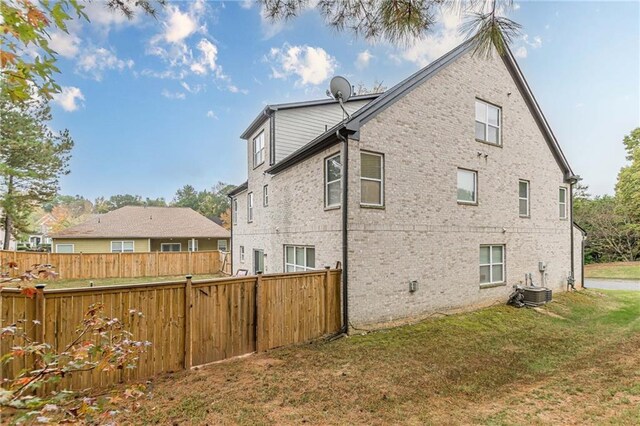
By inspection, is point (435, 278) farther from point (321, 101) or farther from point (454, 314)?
point (321, 101)

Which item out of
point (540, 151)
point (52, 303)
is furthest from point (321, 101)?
point (52, 303)

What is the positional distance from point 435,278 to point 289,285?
465 centimetres

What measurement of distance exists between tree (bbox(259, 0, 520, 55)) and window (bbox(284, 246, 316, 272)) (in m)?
6.46

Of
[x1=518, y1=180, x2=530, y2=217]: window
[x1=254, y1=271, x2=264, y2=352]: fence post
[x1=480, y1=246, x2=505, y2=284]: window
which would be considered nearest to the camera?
[x1=254, y1=271, x2=264, y2=352]: fence post

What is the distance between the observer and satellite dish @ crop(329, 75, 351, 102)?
468 inches

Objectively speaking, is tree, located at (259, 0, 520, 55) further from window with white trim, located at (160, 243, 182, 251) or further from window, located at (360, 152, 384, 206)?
window with white trim, located at (160, 243, 182, 251)

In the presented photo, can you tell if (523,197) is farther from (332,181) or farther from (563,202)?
(332,181)

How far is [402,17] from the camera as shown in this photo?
420 centimetres

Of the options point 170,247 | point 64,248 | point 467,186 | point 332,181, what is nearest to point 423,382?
point 332,181

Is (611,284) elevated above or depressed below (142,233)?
below

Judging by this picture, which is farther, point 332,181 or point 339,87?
point 339,87

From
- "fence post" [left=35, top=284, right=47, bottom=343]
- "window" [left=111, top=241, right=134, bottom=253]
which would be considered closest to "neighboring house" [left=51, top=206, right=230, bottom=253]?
"window" [left=111, top=241, right=134, bottom=253]

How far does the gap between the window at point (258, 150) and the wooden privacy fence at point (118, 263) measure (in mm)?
8235

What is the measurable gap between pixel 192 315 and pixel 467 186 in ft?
30.0
